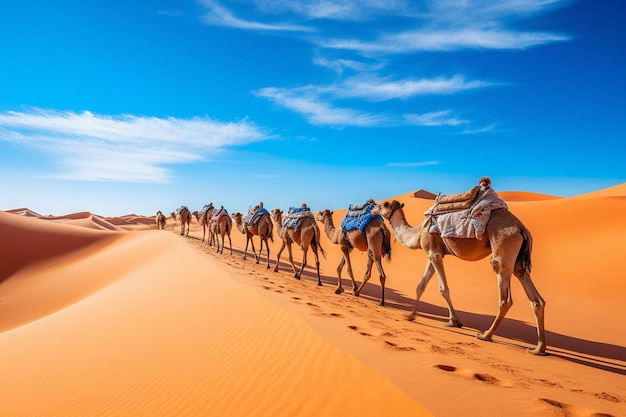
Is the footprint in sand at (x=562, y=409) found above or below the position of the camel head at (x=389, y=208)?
below

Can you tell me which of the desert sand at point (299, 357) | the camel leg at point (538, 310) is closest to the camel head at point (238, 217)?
the desert sand at point (299, 357)

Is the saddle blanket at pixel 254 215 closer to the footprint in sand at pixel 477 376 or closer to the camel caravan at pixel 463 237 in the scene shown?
the camel caravan at pixel 463 237

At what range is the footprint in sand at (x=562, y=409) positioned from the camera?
10.4 ft

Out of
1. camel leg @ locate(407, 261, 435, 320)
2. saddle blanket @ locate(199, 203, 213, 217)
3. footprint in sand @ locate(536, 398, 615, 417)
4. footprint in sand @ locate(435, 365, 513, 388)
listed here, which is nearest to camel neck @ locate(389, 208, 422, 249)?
camel leg @ locate(407, 261, 435, 320)

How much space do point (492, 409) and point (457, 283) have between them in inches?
484

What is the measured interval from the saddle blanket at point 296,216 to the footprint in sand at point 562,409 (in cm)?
994

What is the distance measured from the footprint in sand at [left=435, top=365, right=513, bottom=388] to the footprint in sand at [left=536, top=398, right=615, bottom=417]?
0.39 metres

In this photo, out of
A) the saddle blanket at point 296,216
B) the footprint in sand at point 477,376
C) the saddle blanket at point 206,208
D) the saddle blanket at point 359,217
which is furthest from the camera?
the saddle blanket at point 206,208

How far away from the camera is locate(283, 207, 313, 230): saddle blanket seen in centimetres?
1296

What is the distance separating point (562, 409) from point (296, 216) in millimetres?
10423

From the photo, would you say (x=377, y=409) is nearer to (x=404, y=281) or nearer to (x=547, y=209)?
(x=404, y=281)

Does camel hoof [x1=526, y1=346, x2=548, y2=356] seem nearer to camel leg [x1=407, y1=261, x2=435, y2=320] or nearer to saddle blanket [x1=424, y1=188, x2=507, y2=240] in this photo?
saddle blanket [x1=424, y1=188, x2=507, y2=240]

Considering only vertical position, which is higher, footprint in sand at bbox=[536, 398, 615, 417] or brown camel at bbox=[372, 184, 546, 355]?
brown camel at bbox=[372, 184, 546, 355]

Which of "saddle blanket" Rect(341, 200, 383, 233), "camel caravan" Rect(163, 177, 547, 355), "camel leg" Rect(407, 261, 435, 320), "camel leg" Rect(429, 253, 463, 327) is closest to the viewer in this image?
"camel caravan" Rect(163, 177, 547, 355)
